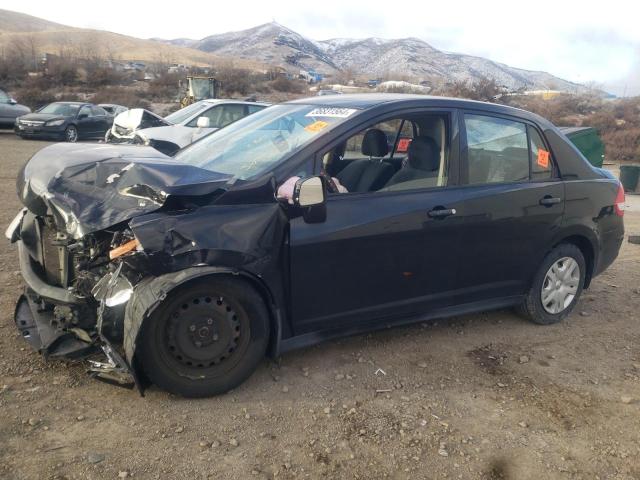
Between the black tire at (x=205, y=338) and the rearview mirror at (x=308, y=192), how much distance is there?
0.58m

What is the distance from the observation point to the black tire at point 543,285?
14.7ft

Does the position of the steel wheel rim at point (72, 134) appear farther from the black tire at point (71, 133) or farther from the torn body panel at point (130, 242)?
the torn body panel at point (130, 242)

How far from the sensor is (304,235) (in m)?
3.28

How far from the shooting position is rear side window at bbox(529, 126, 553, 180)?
4.34m

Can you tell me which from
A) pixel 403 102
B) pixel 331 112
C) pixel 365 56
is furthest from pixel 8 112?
pixel 365 56

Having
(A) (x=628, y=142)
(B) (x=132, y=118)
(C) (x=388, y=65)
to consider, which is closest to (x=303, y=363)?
(B) (x=132, y=118)

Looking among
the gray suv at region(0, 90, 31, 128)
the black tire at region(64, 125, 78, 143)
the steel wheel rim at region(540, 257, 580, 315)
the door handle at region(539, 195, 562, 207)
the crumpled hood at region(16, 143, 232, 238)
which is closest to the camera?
the crumpled hood at region(16, 143, 232, 238)

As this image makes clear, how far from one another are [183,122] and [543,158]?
333 inches

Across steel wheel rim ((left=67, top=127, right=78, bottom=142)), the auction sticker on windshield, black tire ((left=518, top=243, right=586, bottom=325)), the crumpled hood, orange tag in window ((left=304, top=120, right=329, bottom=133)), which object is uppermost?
the auction sticker on windshield

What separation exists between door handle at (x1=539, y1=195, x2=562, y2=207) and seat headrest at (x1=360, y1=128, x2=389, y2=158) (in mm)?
1302

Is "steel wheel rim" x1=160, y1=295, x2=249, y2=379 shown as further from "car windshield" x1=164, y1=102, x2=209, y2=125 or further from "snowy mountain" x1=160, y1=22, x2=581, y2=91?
"snowy mountain" x1=160, y1=22, x2=581, y2=91

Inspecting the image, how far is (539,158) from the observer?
438cm

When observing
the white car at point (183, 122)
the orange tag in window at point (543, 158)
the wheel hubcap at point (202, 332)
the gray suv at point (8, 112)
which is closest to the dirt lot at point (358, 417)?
the wheel hubcap at point (202, 332)

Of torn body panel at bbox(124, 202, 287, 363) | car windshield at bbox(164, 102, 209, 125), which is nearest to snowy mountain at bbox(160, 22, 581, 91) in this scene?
car windshield at bbox(164, 102, 209, 125)
